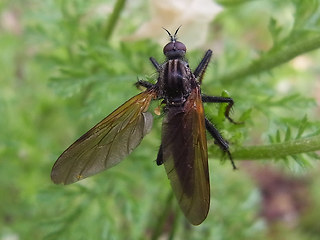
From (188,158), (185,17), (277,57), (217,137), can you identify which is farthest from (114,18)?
(188,158)

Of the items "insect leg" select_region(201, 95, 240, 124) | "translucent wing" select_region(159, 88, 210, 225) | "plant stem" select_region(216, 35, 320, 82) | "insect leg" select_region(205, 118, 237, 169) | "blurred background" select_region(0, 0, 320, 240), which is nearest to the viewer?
"translucent wing" select_region(159, 88, 210, 225)

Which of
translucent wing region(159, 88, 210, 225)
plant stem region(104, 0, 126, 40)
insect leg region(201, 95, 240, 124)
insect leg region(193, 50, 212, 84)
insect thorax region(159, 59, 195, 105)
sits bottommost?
translucent wing region(159, 88, 210, 225)

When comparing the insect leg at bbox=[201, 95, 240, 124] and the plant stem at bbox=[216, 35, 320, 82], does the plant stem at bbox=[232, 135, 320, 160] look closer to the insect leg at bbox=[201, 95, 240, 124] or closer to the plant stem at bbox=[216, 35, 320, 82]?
the insect leg at bbox=[201, 95, 240, 124]

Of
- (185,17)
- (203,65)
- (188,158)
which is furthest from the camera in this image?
(185,17)

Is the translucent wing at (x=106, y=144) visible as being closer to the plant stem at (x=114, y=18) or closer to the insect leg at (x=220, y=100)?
the insect leg at (x=220, y=100)

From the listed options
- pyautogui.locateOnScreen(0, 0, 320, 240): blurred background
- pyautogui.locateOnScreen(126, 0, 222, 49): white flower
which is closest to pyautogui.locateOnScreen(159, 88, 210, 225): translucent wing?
pyautogui.locateOnScreen(0, 0, 320, 240): blurred background

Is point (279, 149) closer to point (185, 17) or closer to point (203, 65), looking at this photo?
point (203, 65)

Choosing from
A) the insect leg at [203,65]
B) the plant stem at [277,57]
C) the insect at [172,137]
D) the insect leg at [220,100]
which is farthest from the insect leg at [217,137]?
the plant stem at [277,57]
